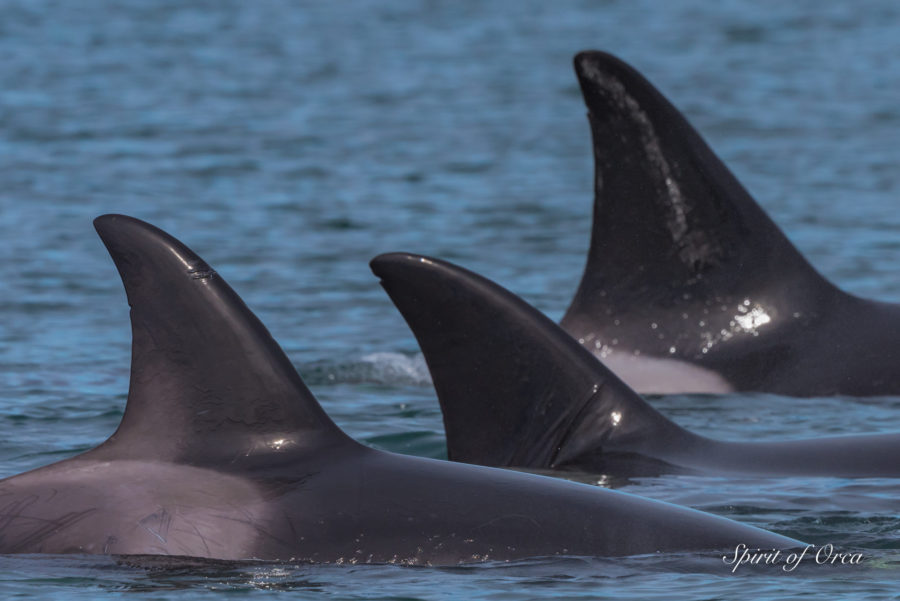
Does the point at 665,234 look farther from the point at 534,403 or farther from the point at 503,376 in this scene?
the point at 503,376

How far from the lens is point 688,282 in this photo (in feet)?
37.9

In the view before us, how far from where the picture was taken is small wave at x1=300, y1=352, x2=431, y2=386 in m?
12.7

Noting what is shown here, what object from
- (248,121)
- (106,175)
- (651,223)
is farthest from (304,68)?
(651,223)

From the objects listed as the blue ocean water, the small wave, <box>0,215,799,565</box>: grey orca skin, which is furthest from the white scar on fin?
<box>0,215,799,565</box>: grey orca skin

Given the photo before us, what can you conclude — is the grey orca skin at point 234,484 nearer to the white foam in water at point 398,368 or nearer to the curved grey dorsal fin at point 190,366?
the curved grey dorsal fin at point 190,366

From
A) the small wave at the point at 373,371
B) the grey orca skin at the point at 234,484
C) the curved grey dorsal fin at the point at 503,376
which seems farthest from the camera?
the small wave at the point at 373,371

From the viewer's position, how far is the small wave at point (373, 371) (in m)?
12.7

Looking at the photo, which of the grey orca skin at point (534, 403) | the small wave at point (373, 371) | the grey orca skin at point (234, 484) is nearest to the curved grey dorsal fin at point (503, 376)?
the grey orca skin at point (534, 403)

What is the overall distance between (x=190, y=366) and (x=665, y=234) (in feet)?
17.3

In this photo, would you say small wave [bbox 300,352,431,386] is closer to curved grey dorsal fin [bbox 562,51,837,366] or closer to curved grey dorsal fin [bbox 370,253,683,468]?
curved grey dorsal fin [bbox 562,51,837,366]

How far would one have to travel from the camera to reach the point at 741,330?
11.5m

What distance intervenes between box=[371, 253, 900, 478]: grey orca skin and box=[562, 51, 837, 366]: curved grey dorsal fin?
2.51 meters

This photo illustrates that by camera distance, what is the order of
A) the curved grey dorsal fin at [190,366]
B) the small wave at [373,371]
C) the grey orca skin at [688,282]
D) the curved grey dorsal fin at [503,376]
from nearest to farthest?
the curved grey dorsal fin at [190,366] → the curved grey dorsal fin at [503,376] → the grey orca skin at [688,282] → the small wave at [373,371]

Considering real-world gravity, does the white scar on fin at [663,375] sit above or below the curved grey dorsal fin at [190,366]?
below
